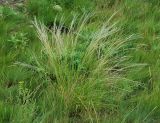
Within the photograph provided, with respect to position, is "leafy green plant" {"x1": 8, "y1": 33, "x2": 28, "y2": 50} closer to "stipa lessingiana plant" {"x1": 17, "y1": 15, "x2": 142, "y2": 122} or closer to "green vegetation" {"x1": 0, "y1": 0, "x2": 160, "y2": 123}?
"green vegetation" {"x1": 0, "y1": 0, "x2": 160, "y2": 123}

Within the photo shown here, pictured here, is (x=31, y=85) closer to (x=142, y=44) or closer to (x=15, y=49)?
(x=15, y=49)

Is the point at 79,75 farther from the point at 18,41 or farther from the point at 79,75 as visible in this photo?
the point at 18,41

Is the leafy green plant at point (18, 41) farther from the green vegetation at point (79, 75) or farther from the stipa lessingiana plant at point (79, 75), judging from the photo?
the stipa lessingiana plant at point (79, 75)

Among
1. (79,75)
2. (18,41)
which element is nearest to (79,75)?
(79,75)

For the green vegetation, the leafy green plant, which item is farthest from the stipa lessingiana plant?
the leafy green plant

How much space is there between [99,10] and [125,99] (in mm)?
2149

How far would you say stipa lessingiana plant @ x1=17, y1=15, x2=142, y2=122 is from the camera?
12.7 feet

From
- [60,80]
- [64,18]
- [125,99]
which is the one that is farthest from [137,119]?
[64,18]

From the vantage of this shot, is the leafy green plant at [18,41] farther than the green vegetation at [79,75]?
Yes

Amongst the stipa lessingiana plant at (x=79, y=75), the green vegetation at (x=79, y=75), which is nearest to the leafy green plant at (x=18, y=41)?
the green vegetation at (x=79, y=75)

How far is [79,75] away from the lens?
13.4ft

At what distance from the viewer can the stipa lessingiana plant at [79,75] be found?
3865 mm

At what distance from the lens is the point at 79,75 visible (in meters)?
4.09

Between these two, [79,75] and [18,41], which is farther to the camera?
[18,41]
